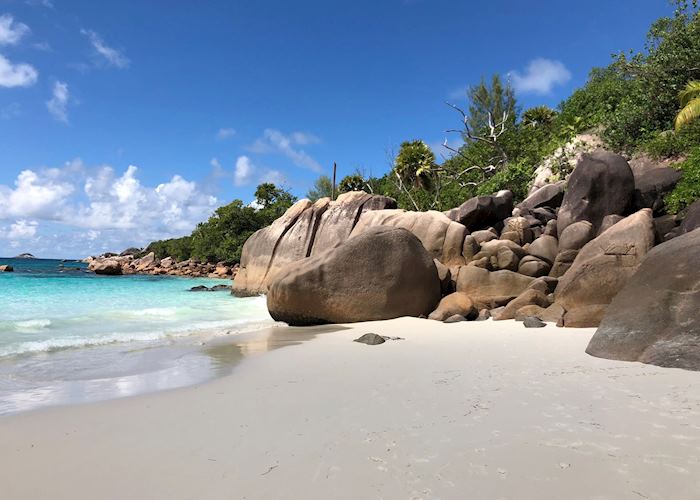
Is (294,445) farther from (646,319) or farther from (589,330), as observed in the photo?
(589,330)

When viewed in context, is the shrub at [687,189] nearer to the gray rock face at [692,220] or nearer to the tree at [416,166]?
the gray rock face at [692,220]

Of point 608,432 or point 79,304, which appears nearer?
point 608,432

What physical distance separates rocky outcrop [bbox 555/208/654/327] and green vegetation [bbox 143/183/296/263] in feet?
119

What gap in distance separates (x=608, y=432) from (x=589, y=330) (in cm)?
432

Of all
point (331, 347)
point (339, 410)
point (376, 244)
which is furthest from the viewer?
point (376, 244)

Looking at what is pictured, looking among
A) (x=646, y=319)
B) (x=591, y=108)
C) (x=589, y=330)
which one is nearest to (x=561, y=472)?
(x=646, y=319)

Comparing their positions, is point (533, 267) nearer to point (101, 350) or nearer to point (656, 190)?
point (656, 190)

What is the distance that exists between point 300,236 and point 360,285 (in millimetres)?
11572

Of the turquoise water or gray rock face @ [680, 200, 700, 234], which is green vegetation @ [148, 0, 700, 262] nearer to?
gray rock face @ [680, 200, 700, 234]

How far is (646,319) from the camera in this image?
4996 millimetres

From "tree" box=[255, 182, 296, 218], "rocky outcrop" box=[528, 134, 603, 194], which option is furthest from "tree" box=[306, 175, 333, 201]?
"rocky outcrop" box=[528, 134, 603, 194]

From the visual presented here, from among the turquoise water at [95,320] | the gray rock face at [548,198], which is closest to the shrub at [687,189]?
the gray rock face at [548,198]

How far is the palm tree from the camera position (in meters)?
12.7

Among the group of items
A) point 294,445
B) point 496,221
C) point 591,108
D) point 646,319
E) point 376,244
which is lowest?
point 294,445
